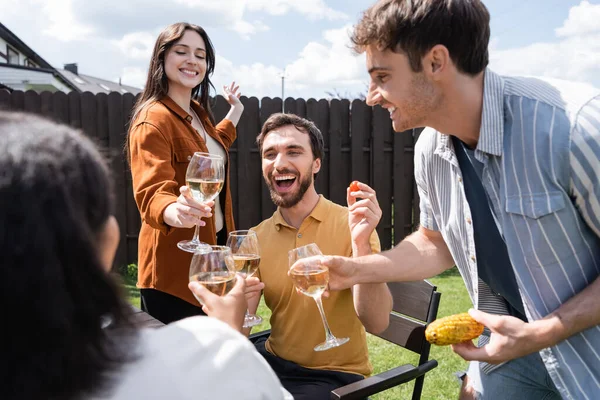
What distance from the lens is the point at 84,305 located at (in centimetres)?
90

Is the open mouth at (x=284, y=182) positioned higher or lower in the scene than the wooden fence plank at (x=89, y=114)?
lower

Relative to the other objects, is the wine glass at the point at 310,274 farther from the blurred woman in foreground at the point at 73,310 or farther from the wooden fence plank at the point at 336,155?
the wooden fence plank at the point at 336,155

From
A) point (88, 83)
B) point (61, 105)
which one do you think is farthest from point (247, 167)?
point (88, 83)

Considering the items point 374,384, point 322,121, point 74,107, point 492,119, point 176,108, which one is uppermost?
point 74,107

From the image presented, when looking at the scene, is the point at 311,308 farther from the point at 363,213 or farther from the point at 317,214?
the point at 363,213

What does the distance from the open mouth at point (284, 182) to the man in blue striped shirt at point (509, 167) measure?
3.21 ft

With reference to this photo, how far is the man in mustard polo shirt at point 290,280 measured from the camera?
2373 mm

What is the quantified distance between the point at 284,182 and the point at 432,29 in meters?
1.46

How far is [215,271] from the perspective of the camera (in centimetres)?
167

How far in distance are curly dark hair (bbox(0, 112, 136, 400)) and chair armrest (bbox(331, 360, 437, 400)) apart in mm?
1246

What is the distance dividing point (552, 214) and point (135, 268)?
6423 millimetres

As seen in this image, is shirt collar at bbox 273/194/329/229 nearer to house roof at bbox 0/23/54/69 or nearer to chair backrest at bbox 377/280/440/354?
chair backrest at bbox 377/280/440/354

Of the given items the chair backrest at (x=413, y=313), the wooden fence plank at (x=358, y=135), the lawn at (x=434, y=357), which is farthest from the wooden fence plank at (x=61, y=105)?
the chair backrest at (x=413, y=313)

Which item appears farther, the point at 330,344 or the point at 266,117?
the point at 266,117
